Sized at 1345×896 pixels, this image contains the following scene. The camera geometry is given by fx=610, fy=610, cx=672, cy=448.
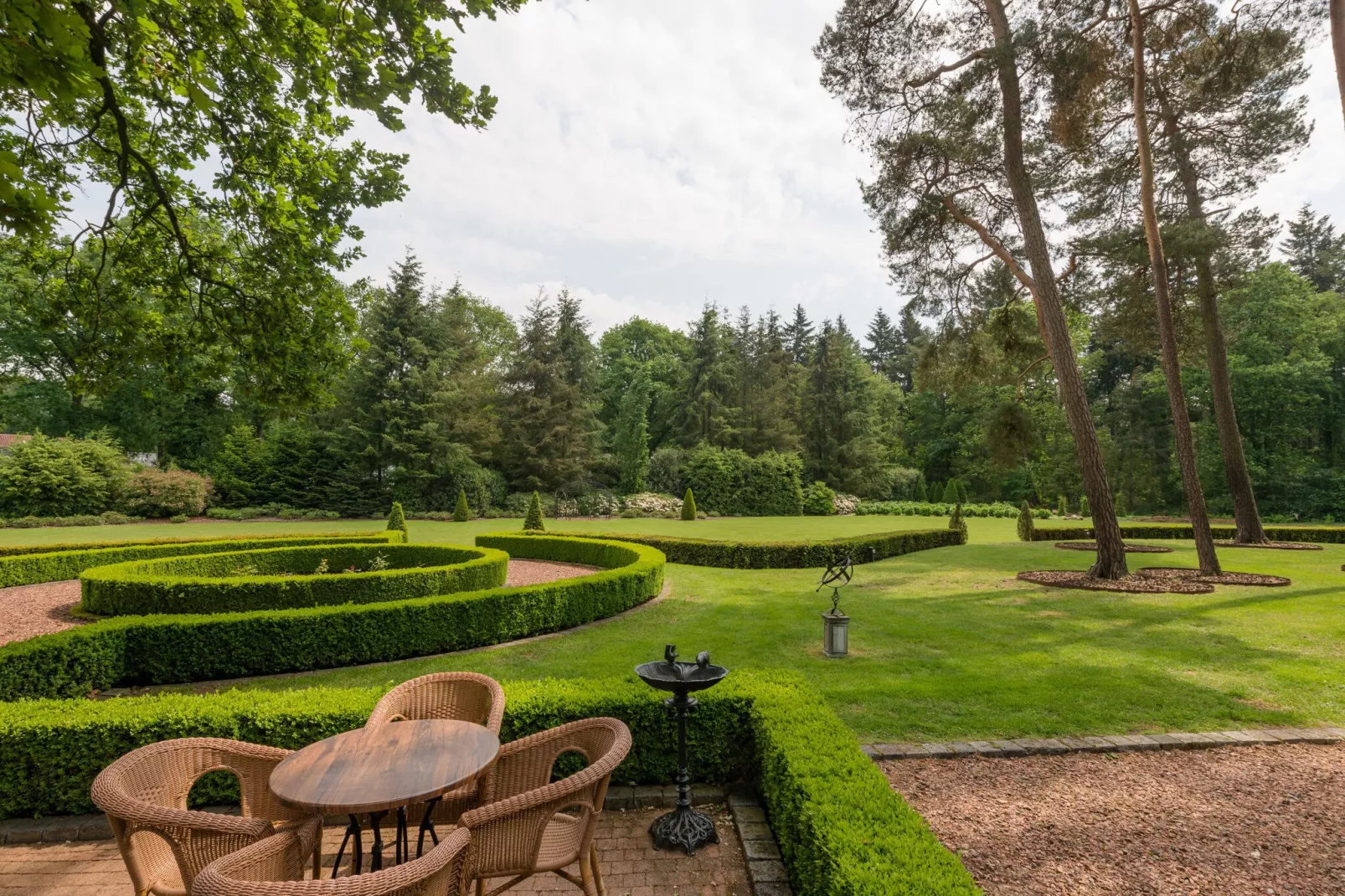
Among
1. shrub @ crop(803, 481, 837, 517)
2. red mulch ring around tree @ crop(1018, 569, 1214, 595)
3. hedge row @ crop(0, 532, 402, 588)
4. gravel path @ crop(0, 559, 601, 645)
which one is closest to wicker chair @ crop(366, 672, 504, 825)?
gravel path @ crop(0, 559, 601, 645)

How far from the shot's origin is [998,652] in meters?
7.11

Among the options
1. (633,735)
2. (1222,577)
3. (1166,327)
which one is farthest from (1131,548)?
(633,735)

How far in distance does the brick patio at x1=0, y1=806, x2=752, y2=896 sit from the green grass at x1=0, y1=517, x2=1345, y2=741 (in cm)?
206

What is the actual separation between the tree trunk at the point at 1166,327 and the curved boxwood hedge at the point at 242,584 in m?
13.2

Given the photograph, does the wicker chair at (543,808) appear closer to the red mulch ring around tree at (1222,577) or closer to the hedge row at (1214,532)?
the red mulch ring around tree at (1222,577)

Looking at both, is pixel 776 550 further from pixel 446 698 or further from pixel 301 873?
pixel 301 873

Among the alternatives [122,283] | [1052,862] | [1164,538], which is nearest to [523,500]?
[122,283]

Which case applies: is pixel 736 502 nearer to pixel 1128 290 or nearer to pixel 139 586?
pixel 1128 290

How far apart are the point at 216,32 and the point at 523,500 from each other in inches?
955

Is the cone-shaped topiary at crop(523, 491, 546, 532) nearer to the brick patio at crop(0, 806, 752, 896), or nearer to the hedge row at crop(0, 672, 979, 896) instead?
the hedge row at crop(0, 672, 979, 896)

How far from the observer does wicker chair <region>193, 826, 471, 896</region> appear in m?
1.85

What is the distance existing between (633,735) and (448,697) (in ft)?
4.07

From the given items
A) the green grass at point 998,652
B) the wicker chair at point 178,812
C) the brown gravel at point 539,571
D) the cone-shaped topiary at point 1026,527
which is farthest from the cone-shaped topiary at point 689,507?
the wicker chair at point 178,812

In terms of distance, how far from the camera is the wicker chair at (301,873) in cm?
185
